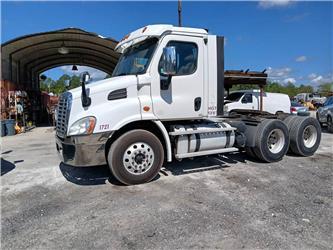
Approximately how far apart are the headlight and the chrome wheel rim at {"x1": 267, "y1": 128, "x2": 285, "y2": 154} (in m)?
4.42

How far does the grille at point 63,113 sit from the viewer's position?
478 centimetres

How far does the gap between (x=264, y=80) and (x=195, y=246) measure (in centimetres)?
674

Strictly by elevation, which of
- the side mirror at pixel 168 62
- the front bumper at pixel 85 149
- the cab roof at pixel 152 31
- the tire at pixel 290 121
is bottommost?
the front bumper at pixel 85 149

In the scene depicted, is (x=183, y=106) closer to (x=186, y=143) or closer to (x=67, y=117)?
(x=186, y=143)

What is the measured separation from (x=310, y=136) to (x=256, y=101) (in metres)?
6.42

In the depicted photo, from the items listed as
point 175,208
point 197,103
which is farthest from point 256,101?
point 175,208

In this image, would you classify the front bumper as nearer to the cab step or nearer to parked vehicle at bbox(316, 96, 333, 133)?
the cab step

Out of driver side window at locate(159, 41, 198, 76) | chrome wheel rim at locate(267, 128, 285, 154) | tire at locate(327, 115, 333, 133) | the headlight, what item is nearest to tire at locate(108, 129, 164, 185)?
the headlight

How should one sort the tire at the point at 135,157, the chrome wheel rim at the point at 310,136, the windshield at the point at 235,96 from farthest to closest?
the windshield at the point at 235,96
the chrome wheel rim at the point at 310,136
the tire at the point at 135,157

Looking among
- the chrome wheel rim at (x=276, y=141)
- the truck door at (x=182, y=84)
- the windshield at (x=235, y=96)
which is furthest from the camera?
the windshield at (x=235, y=96)

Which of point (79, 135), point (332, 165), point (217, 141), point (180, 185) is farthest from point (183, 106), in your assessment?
point (332, 165)

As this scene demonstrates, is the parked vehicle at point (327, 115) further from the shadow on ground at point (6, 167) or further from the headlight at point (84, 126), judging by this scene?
the shadow on ground at point (6, 167)

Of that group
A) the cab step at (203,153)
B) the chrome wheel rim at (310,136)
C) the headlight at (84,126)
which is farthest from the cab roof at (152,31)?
the chrome wheel rim at (310,136)

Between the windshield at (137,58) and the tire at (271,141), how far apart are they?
3.21m
